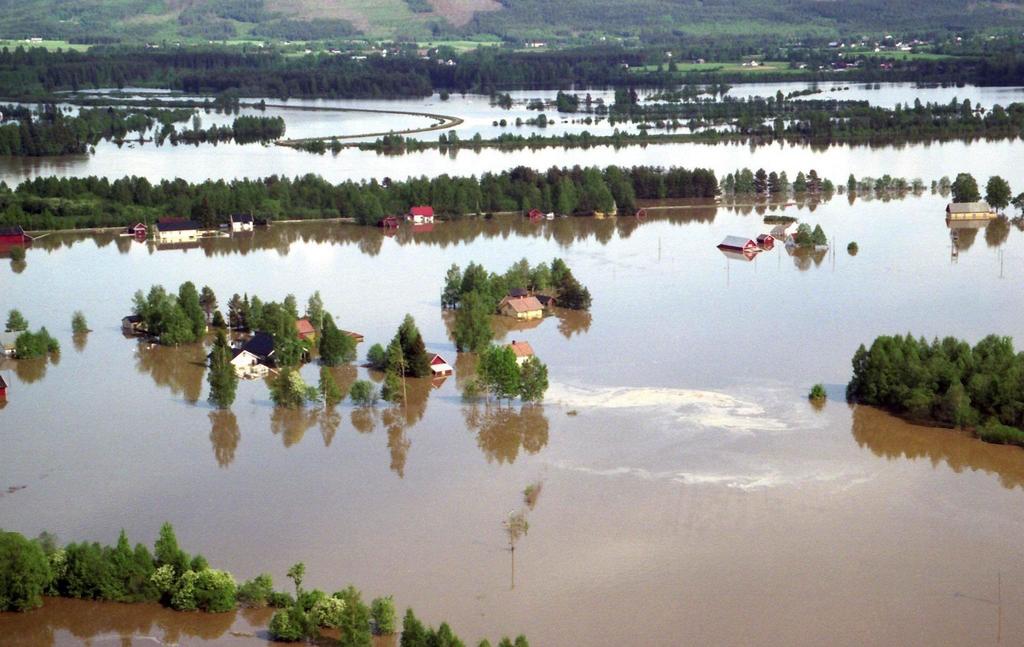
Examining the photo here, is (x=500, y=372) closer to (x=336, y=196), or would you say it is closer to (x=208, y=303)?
(x=208, y=303)

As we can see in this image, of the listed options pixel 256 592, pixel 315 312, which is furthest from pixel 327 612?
pixel 315 312

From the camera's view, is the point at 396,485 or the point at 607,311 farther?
the point at 607,311

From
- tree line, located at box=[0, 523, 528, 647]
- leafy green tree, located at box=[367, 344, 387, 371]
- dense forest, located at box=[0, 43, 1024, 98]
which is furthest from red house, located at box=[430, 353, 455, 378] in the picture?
dense forest, located at box=[0, 43, 1024, 98]

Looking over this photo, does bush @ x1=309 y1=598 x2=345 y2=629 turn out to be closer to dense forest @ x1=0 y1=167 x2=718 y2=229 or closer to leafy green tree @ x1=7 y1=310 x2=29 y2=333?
leafy green tree @ x1=7 y1=310 x2=29 y2=333

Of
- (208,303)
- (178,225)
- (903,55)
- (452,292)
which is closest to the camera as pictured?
(208,303)

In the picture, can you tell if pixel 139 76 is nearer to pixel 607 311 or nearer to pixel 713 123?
pixel 713 123

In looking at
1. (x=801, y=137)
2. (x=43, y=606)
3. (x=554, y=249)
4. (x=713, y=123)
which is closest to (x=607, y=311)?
(x=554, y=249)

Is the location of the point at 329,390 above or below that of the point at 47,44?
A: below
